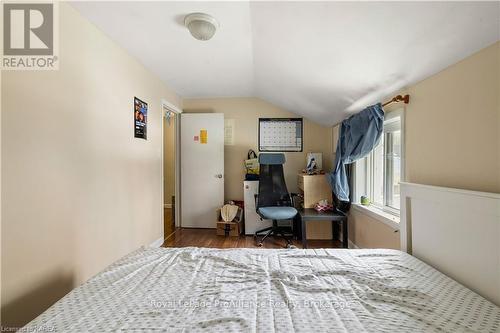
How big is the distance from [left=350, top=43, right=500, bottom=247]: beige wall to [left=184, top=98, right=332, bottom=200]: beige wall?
199cm

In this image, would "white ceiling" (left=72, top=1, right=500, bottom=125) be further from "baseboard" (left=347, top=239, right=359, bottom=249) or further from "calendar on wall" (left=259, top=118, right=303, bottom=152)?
"baseboard" (left=347, top=239, right=359, bottom=249)

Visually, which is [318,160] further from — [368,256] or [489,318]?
[489,318]

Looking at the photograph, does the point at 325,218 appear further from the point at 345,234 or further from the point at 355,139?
the point at 355,139

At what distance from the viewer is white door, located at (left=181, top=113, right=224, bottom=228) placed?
3562 mm

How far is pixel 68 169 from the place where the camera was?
1.47m

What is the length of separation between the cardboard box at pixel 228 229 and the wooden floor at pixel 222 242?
0.09m

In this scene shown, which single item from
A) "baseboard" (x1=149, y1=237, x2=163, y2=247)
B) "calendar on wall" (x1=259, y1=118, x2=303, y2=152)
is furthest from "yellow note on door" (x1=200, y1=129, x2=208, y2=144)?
"baseboard" (x1=149, y1=237, x2=163, y2=247)

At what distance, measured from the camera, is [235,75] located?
276cm

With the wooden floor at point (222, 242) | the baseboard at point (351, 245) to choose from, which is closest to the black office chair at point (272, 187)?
the wooden floor at point (222, 242)

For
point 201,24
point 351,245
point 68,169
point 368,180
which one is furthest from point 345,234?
point 68,169

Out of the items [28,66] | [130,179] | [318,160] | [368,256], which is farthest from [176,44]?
[318,160]

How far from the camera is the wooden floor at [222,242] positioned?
2.91 metres

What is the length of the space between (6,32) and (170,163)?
3.98 m

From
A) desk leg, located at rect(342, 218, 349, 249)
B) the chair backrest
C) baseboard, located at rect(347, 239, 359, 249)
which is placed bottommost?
baseboard, located at rect(347, 239, 359, 249)
